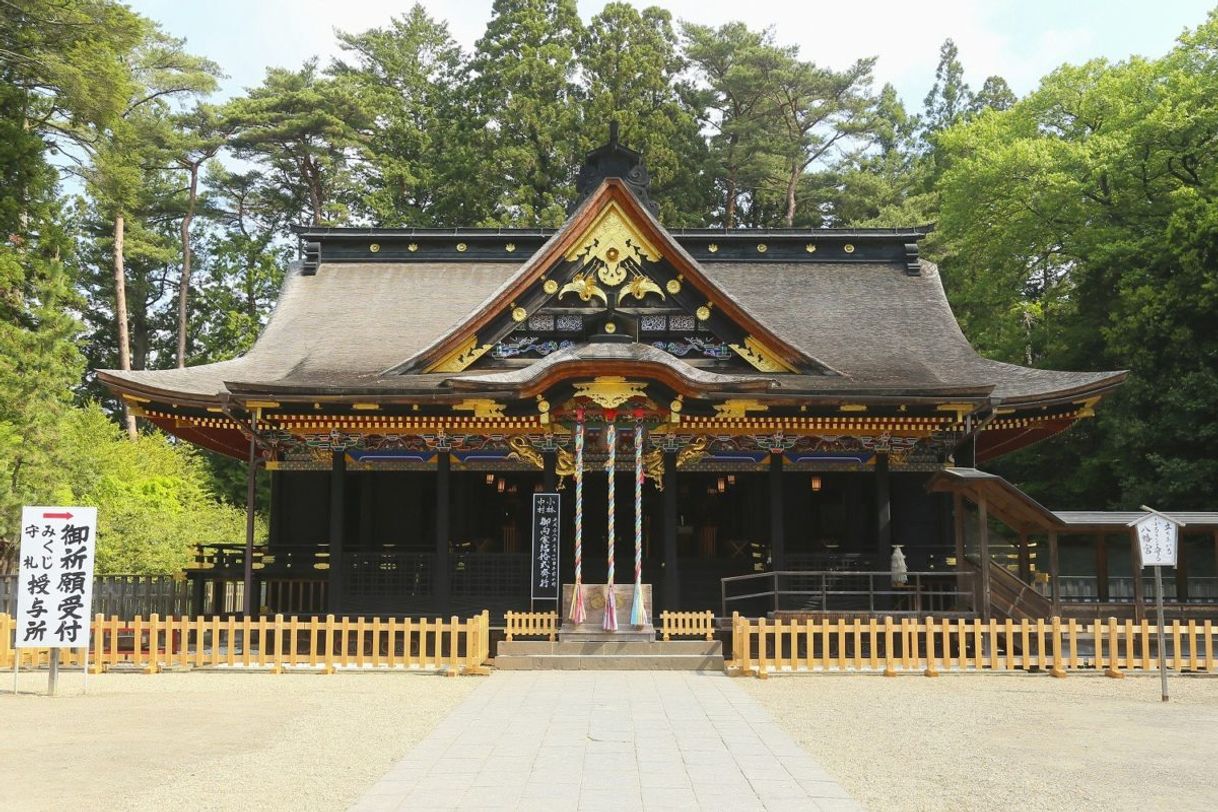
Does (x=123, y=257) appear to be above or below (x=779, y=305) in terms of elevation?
above

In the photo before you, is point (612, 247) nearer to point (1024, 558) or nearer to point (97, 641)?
point (1024, 558)

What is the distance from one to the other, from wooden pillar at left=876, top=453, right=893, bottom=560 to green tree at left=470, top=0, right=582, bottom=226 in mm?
23274

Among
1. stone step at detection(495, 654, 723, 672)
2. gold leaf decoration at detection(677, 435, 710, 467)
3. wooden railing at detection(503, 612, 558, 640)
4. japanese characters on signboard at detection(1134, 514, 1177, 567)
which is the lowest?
stone step at detection(495, 654, 723, 672)

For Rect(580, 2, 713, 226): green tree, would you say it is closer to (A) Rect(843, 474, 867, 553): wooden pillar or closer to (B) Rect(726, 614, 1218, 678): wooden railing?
(A) Rect(843, 474, 867, 553): wooden pillar

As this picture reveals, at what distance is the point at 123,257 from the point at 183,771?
134 ft

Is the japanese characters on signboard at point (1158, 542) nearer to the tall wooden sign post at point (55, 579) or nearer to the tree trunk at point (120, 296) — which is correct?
the tall wooden sign post at point (55, 579)

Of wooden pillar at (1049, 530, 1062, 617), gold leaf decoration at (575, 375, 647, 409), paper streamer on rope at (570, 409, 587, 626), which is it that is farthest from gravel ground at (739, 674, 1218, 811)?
gold leaf decoration at (575, 375, 647, 409)

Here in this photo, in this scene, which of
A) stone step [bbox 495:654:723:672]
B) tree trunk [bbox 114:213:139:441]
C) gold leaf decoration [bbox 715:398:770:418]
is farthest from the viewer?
tree trunk [bbox 114:213:139:441]

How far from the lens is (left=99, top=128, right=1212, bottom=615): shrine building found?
1664 cm

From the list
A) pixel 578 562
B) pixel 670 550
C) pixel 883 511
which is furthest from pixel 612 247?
pixel 883 511

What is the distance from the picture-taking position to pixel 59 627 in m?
12.3

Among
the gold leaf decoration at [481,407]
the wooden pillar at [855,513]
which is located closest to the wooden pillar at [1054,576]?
the wooden pillar at [855,513]

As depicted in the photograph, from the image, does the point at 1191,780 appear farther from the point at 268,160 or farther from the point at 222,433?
the point at 268,160

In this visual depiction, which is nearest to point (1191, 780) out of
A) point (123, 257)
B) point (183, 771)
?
point (183, 771)
